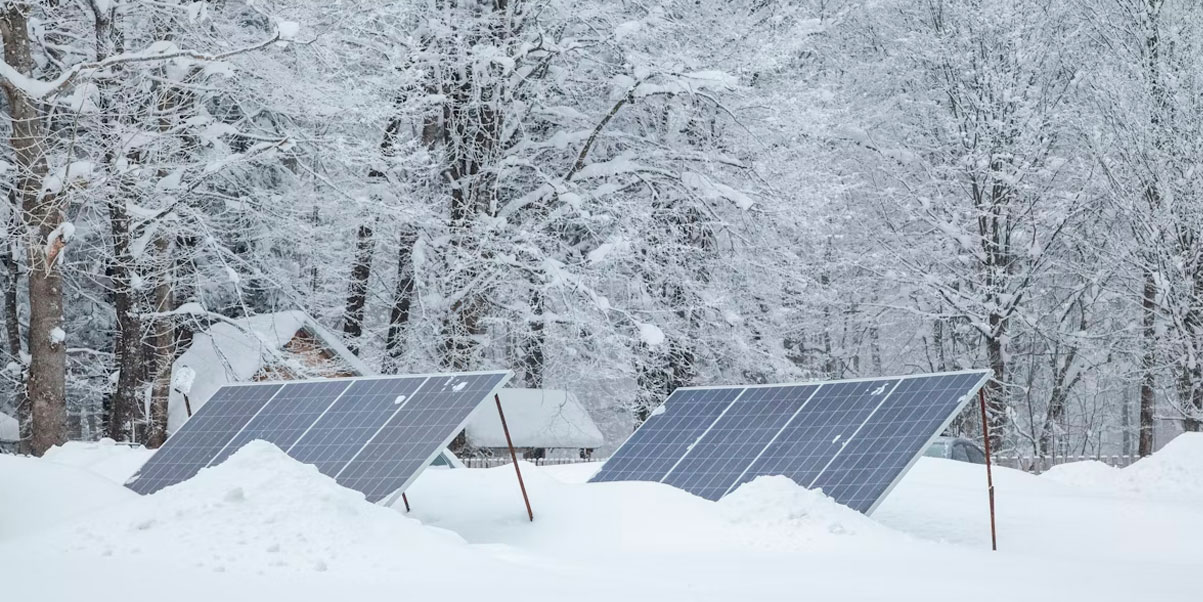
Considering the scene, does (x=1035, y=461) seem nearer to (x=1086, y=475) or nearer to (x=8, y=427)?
(x=1086, y=475)

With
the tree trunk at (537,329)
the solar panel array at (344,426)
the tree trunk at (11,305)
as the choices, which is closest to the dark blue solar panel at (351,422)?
the solar panel array at (344,426)

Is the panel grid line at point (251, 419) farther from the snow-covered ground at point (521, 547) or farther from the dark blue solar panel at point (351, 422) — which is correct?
the snow-covered ground at point (521, 547)

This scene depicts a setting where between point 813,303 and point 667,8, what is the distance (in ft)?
32.1

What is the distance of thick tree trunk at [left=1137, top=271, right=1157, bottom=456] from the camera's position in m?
27.4

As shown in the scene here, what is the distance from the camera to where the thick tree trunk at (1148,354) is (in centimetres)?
2744

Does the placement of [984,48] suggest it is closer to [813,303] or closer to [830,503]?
[813,303]

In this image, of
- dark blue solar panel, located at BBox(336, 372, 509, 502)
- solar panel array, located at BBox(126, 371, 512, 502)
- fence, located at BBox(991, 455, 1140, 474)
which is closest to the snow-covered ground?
dark blue solar panel, located at BBox(336, 372, 509, 502)

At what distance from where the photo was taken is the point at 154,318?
68.9ft

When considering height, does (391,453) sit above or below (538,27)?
below

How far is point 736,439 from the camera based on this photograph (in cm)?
1492

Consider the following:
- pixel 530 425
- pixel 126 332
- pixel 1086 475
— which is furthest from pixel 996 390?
pixel 126 332

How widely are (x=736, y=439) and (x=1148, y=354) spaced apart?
16717 millimetres

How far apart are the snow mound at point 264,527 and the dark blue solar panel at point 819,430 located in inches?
163

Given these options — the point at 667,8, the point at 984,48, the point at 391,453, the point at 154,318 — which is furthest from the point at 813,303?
the point at 391,453
